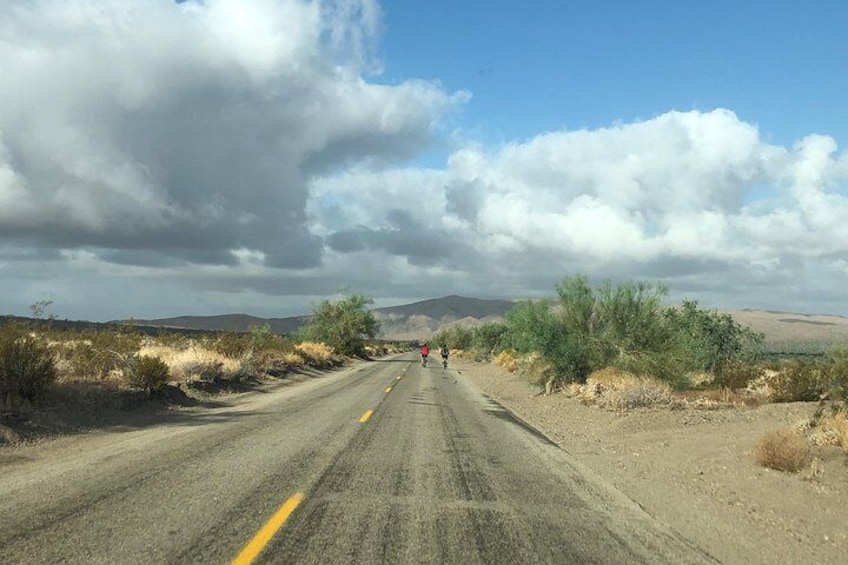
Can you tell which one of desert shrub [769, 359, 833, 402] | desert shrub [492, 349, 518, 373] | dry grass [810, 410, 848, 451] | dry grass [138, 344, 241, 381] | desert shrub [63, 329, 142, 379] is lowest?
desert shrub [492, 349, 518, 373]

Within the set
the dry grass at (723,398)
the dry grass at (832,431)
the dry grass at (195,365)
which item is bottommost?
the dry grass at (723,398)

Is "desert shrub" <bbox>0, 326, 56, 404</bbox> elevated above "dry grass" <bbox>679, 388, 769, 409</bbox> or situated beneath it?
elevated above

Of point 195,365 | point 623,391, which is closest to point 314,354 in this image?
point 195,365

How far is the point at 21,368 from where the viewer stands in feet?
46.4

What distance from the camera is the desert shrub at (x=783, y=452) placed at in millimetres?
9656

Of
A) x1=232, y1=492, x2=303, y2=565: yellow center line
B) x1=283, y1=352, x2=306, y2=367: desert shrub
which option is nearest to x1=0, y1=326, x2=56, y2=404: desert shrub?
x1=232, y1=492, x2=303, y2=565: yellow center line

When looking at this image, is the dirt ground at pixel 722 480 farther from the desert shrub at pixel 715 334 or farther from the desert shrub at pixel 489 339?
the desert shrub at pixel 489 339

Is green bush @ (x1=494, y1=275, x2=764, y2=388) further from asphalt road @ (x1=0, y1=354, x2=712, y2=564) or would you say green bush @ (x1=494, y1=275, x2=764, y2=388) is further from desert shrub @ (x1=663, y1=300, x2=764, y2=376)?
desert shrub @ (x1=663, y1=300, x2=764, y2=376)

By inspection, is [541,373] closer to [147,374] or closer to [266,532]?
[147,374]

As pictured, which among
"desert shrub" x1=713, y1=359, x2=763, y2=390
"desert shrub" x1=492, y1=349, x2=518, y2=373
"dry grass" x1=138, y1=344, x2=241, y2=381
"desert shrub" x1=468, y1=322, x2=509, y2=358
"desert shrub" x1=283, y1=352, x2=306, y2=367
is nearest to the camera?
"dry grass" x1=138, y1=344, x2=241, y2=381

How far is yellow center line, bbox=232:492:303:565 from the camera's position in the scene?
524 cm

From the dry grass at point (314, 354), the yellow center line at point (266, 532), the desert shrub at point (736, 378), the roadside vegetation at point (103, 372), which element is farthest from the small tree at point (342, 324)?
the yellow center line at point (266, 532)

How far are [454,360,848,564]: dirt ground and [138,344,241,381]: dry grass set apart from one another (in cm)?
1287

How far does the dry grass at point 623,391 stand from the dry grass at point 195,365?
14.0 metres
